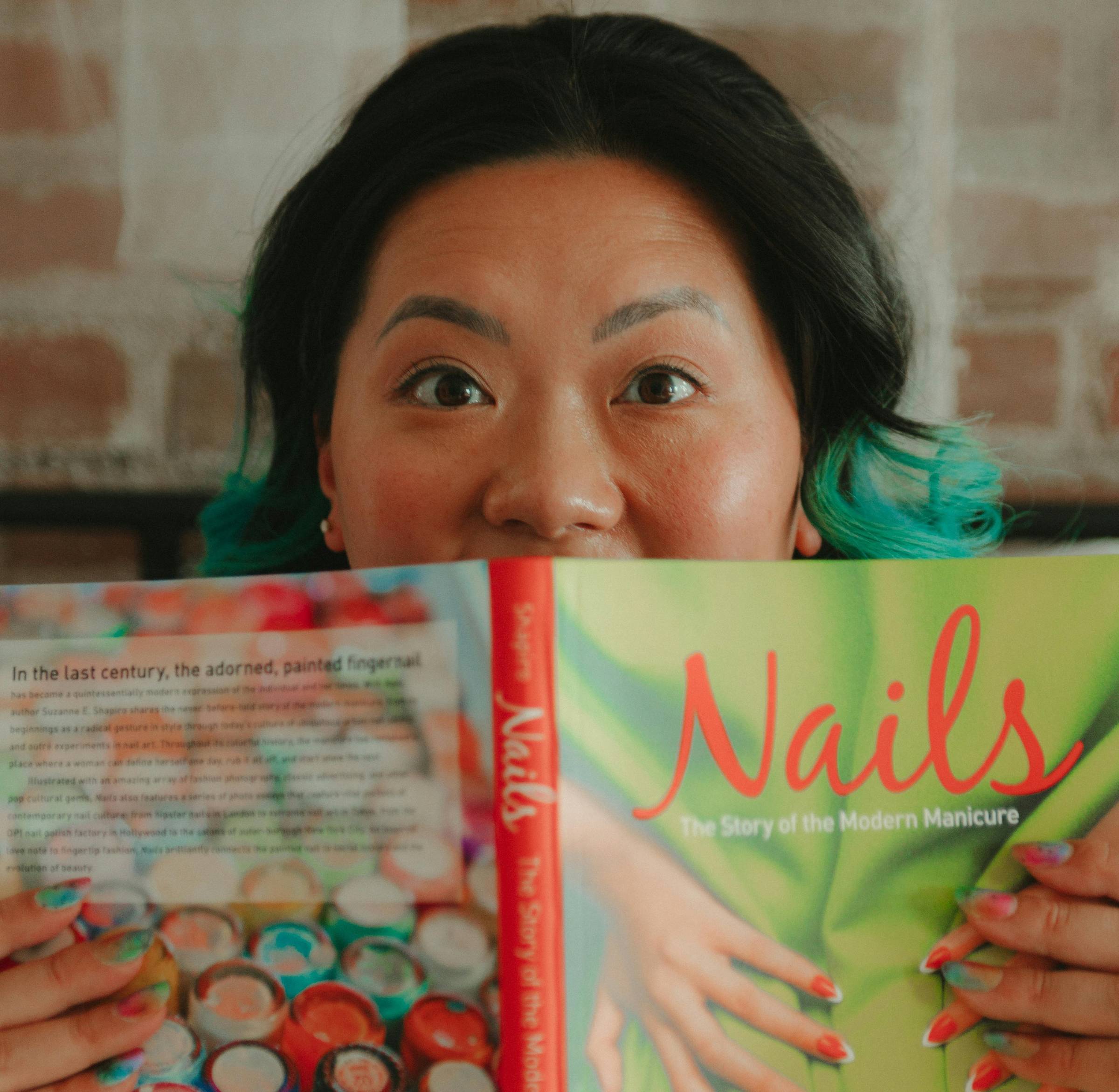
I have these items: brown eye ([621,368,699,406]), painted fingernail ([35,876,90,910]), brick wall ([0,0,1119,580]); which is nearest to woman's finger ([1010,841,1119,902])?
brown eye ([621,368,699,406])

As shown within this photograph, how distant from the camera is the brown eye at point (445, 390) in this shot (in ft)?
2.28

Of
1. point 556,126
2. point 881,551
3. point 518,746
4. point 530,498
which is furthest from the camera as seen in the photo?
point 881,551

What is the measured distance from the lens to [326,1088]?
0.47 metres

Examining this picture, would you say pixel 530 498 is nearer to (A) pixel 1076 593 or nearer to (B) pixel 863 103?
(A) pixel 1076 593

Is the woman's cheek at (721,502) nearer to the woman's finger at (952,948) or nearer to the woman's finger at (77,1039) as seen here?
the woman's finger at (952,948)

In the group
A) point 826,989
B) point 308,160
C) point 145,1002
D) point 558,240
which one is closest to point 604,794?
point 826,989

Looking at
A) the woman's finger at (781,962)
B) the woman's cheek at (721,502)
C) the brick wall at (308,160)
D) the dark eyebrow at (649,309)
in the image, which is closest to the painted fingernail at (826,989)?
the woman's finger at (781,962)

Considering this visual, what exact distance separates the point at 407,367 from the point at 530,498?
0.48ft

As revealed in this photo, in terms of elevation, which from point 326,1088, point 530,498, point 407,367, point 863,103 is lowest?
point 326,1088

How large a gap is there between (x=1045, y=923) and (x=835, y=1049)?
11 cm

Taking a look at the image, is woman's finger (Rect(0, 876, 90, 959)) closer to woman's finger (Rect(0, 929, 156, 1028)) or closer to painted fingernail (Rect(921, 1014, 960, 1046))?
woman's finger (Rect(0, 929, 156, 1028))

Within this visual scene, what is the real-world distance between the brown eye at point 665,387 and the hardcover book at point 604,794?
8.4 inches

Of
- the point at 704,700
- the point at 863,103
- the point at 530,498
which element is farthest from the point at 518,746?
the point at 863,103

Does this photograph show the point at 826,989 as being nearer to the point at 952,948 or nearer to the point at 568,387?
the point at 952,948
